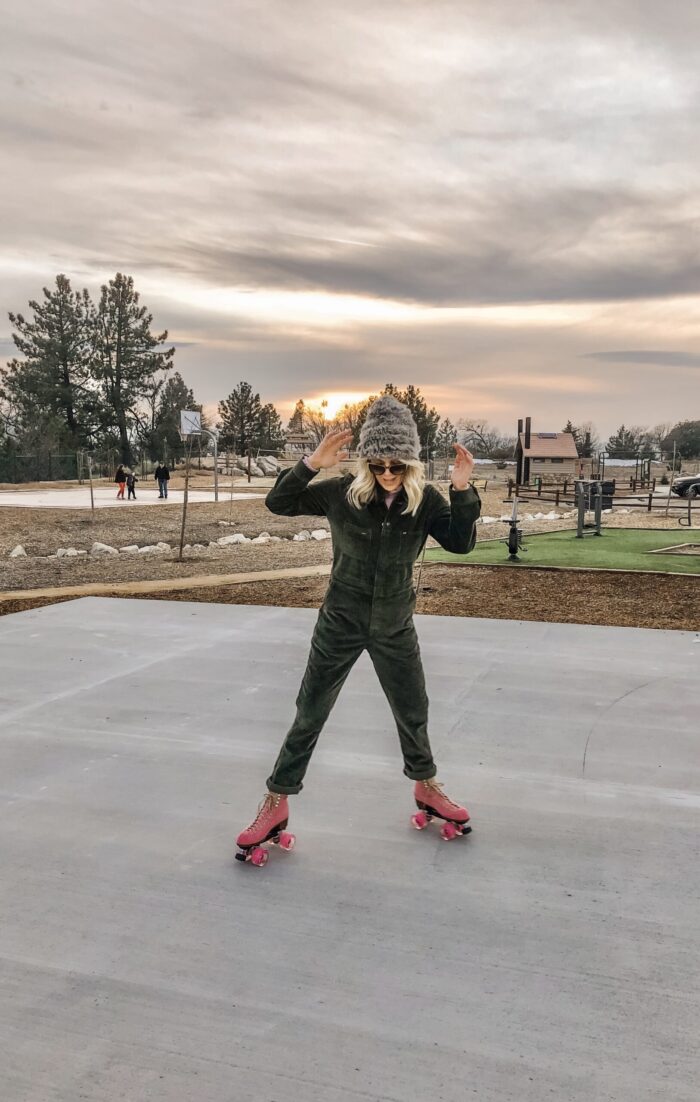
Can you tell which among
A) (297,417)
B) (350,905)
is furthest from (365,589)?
(297,417)

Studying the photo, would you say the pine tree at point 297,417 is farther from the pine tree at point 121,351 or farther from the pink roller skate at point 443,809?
the pink roller skate at point 443,809

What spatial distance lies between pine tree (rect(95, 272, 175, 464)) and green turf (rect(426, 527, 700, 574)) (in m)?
43.0

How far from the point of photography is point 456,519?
2.74 metres

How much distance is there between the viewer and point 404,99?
13398 mm

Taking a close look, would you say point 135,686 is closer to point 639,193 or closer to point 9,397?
point 639,193

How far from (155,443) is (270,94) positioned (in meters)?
47.7

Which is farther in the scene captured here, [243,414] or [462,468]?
[243,414]

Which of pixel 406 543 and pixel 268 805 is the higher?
pixel 406 543

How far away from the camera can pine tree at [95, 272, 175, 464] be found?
53.6 meters

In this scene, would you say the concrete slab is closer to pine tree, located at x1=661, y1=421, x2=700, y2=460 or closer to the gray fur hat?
the gray fur hat

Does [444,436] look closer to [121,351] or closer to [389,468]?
[121,351]

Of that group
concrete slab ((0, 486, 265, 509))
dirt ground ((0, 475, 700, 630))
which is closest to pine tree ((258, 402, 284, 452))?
concrete slab ((0, 486, 265, 509))

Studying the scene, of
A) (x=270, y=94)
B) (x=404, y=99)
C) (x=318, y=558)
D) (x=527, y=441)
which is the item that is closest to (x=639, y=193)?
(x=404, y=99)

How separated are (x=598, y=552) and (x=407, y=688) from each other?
10.7 m
